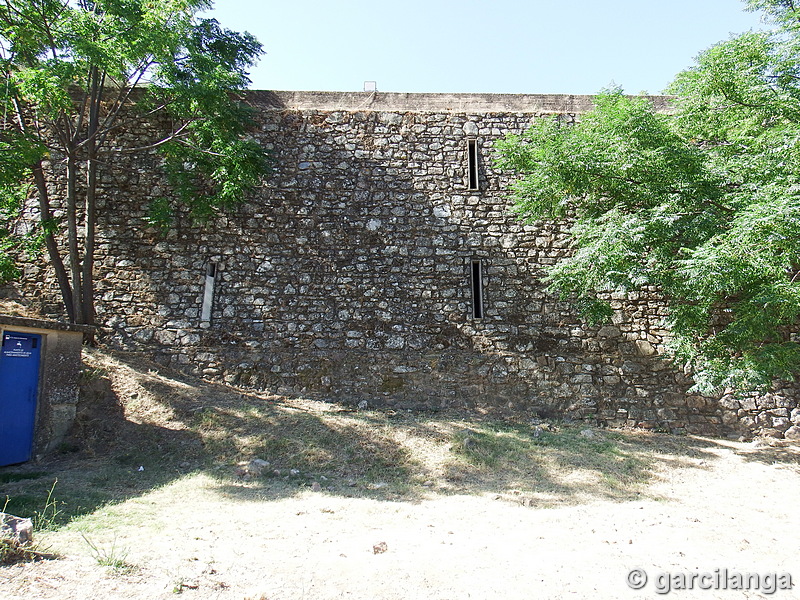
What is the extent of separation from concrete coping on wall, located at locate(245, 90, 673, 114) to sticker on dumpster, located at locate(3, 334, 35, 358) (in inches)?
206

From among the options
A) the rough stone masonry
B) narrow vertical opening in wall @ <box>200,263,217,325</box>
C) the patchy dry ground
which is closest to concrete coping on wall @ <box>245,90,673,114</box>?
the rough stone masonry

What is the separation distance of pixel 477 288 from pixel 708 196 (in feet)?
11.2

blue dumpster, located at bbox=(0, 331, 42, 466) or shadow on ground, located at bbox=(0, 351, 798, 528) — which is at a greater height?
blue dumpster, located at bbox=(0, 331, 42, 466)

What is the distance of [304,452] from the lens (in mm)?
5551

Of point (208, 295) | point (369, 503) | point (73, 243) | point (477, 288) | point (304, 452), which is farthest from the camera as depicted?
point (477, 288)

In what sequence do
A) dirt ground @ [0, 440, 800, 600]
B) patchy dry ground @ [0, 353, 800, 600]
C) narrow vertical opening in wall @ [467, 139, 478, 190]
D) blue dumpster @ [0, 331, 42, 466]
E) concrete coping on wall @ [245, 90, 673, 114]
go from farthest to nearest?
concrete coping on wall @ [245, 90, 673, 114] → narrow vertical opening in wall @ [467, 139, 478, 190] → blue dumpster @ [0, 331, 42, 466] → patchy dry ground @ [0, 353, 800, 600] → dirt ground @ [0, 440, 800, 600]

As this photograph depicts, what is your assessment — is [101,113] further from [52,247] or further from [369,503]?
[369,503]

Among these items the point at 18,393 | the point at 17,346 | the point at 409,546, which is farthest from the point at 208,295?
the point at 409,546

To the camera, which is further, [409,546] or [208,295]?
[208,295]

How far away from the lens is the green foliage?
5473mm

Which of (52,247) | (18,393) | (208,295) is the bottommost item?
(18,393)

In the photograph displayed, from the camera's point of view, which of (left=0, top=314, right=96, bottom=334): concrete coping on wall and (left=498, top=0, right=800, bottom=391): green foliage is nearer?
(left=0, top=314, right=96, bottom=334): concrete coping on wall

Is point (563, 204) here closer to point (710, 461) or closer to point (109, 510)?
point (710, 461)

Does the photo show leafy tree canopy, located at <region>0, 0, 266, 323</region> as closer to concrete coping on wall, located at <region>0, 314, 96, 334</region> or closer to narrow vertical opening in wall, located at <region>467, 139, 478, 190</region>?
concrete coping on wall, located at <region>0, 314, 96, 334</region>
